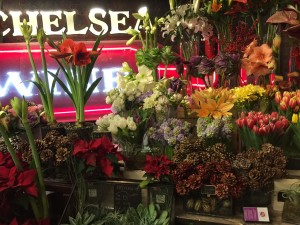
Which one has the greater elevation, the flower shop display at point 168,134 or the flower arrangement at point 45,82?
the flower arrangement at point 45,82

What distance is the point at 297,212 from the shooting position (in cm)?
134

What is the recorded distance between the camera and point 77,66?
1.82 m

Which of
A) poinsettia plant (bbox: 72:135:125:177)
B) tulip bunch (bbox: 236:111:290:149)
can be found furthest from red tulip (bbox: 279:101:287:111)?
poinsettia plant (bbox: 72:135:125:177)

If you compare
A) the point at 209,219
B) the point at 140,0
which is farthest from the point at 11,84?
the point at 209,219

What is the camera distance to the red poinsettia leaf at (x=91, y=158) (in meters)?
1.45

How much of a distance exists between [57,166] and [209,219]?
66cm

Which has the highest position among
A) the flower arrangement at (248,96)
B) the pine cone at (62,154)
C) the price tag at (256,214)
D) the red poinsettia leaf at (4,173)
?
the flower arrangement at (248,96)

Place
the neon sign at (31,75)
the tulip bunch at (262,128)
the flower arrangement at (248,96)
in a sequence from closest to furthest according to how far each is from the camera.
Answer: the tulip bunch at (262,128), the flower arrangement at (248,96), the neon sign at (31,75)

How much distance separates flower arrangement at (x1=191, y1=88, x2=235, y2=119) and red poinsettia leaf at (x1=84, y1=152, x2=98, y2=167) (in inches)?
21.8

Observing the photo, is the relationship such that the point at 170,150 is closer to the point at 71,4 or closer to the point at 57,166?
the point at 57,166

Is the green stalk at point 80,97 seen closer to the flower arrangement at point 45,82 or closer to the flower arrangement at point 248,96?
the flower arrangement at point 45,82

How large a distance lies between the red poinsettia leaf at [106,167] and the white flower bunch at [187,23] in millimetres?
1050

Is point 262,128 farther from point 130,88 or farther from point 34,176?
point 34,176

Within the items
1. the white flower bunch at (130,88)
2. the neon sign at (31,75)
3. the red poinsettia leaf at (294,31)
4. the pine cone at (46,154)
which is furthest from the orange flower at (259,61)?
the neon sign at (31,75)
